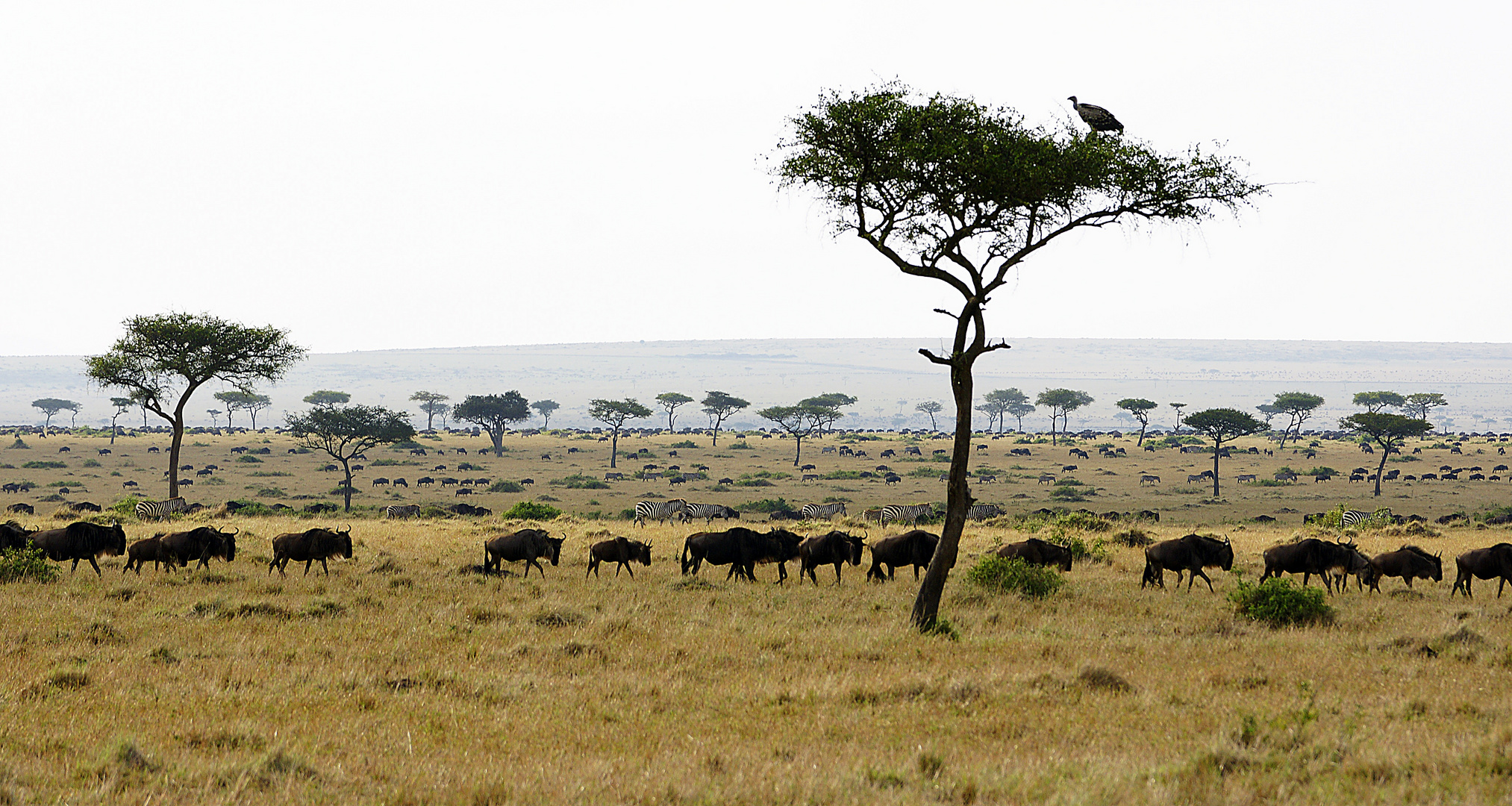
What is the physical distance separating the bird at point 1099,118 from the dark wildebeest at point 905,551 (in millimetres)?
8284

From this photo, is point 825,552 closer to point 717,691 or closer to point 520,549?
point 520,549

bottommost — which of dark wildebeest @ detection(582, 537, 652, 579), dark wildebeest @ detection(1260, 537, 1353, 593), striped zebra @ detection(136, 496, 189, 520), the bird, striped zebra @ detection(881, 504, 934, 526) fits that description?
striped zebra @ detection(881, 504, 934, 526)

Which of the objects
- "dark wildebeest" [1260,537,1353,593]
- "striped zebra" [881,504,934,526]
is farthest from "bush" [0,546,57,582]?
"striped zebra" [881,504,934,526]

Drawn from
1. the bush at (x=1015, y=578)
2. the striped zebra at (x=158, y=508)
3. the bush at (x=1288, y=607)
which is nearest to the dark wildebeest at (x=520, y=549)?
the bush at (x=1015, y=578)

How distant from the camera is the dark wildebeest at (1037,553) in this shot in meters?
18.5

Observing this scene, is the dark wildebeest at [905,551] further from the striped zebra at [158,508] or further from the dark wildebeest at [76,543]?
the striped zebra at [158,508]

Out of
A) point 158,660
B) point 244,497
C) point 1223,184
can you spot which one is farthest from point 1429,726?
point 244,497

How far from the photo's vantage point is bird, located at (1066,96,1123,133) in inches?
568

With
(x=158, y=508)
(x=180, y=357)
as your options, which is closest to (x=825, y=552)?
(x=158, y=508)

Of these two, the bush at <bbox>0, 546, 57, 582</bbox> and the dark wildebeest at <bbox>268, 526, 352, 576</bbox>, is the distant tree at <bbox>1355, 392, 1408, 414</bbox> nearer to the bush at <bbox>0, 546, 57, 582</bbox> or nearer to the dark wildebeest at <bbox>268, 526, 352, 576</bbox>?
the dark wildebeest at <bbox>268, 526, 352, 576</bbox>

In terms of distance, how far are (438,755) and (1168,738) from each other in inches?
A: 241

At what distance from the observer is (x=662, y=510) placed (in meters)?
39.4

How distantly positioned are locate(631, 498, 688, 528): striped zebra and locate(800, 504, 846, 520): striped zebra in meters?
5.52

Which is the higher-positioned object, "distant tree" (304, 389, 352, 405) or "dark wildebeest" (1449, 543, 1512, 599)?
"dark wildebeest" (1449, 543, 1512, 599)
